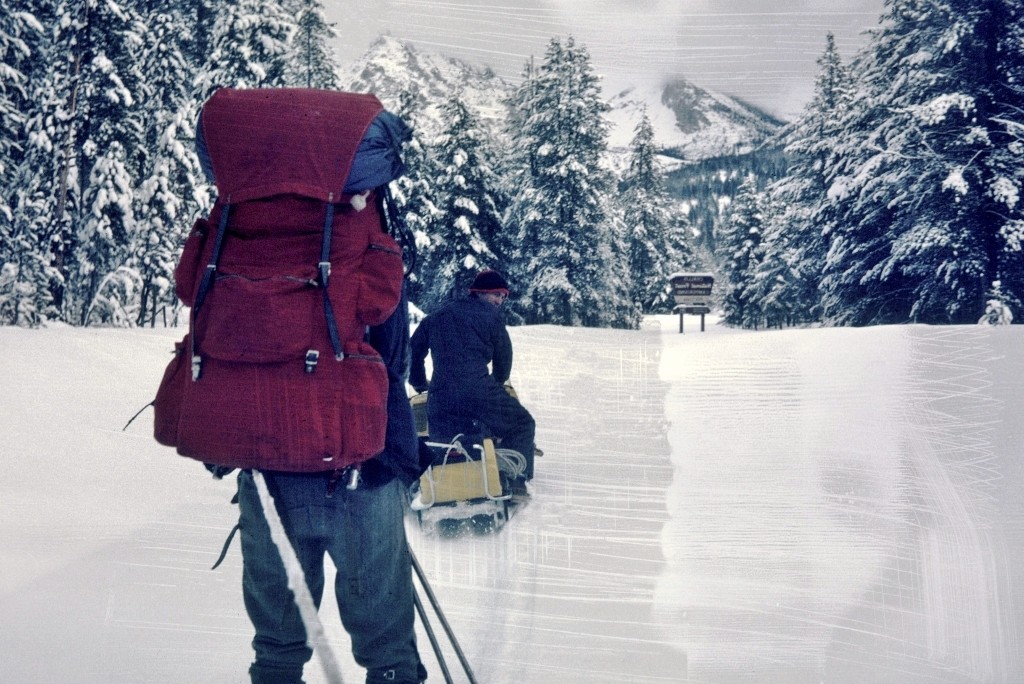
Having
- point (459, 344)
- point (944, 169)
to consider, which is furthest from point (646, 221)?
point (459, 344)

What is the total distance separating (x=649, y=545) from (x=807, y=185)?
28461 mm

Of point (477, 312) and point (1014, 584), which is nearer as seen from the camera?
point (1014, 584)

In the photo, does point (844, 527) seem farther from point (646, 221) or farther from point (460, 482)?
point (646, 221)

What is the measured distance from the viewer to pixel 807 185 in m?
30.0

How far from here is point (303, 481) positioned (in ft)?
6.20

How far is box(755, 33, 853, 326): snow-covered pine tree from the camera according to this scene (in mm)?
27234

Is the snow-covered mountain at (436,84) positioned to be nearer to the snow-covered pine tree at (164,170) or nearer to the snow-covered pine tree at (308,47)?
the snow-covered pine tree at (308,47)

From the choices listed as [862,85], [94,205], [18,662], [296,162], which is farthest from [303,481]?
[862,85]

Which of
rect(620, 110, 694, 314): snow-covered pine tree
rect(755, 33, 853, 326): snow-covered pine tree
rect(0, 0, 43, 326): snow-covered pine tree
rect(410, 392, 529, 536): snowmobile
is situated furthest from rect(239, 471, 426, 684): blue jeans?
rect(620, 110, 694, 314): snow-covered pine tree

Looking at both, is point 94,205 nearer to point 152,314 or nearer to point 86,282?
point 86,282

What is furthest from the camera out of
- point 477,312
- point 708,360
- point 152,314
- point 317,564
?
point 152,314

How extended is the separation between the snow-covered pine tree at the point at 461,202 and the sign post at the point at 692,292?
7801 mm

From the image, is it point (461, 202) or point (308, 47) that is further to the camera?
point (461, 202)

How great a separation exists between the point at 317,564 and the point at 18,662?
1.69 metres
